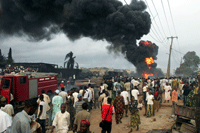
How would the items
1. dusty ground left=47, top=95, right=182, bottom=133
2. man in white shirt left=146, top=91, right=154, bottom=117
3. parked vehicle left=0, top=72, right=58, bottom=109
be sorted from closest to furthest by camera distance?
dusty ground left=47, top=95, right=182, bottom=133 → man in white shirt left=146, top=91, right=154, bottom=117 → parked vehicle left=0, top=72, right=58, bottom=109

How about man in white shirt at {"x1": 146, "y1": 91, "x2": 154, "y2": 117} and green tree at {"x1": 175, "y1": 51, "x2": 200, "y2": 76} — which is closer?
man in white shirt at {"x1": 146, "y1": 91, "x2": 154, "y2": 117}

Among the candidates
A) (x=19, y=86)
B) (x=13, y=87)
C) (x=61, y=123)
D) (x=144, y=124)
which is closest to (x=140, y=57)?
(x=144, y=124)

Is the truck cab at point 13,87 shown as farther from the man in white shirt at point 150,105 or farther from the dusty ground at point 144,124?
the man in white shirt at point 150,105

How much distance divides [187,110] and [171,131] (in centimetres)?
120

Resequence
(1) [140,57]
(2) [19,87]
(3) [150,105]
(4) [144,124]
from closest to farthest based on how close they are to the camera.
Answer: (4) [144,124] → (3) [150,105] → (2) [19,87] → (1) [140,57]

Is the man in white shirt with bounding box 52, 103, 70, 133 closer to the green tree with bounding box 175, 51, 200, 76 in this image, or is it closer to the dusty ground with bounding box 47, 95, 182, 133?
the dusty ground with bounding box 47, 95, 182, 133

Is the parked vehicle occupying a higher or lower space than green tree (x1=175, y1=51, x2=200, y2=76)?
lower

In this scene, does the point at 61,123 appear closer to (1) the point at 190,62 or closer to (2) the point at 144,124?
(2) the point at 144,124

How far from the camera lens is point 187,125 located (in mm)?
7152

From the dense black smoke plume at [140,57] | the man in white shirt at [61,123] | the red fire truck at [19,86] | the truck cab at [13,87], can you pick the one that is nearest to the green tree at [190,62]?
the dense black smoke plume at [140,57]

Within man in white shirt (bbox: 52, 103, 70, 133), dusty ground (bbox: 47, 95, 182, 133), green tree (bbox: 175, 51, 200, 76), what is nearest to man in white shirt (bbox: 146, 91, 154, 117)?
dusty ground (bbox: 47, 95, 182, 133)

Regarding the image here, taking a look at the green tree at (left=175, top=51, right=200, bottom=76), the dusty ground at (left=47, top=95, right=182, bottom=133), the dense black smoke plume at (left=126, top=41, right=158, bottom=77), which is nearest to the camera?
the dusty ground at (left=47, top=95, right=182, bottom=133)

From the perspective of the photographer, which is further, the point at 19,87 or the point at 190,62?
the point at 190,62

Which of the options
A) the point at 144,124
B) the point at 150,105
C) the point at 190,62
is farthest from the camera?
the point at 190,62
